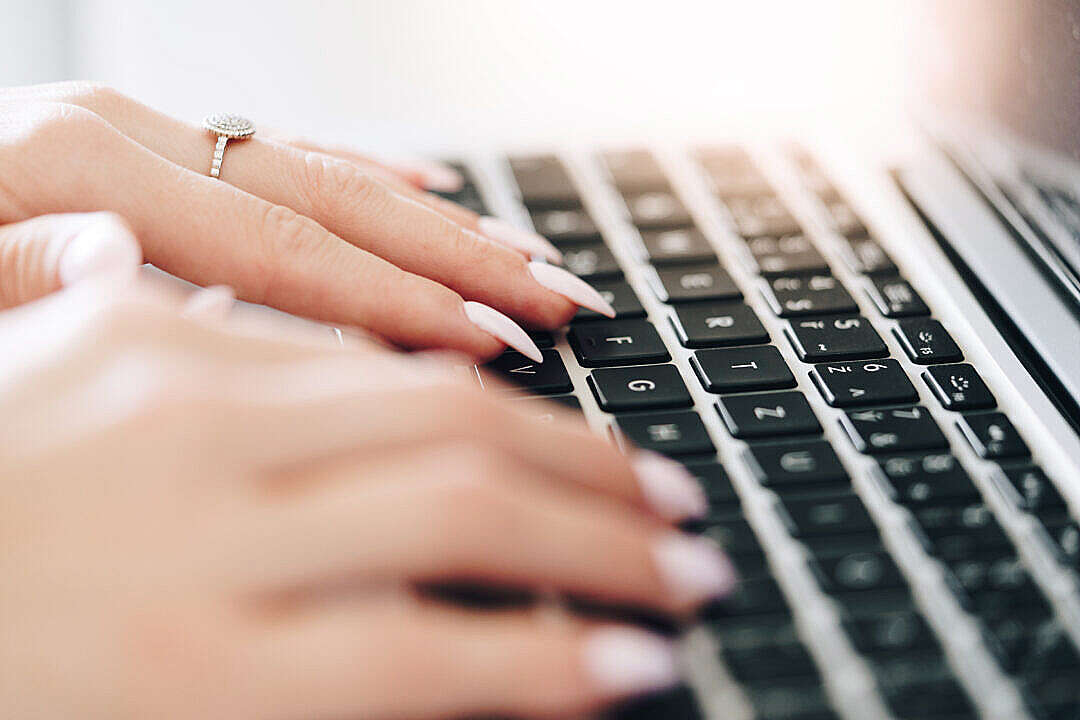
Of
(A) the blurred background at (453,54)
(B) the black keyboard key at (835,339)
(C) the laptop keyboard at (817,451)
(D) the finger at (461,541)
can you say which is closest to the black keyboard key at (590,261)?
(C) the laptop keyboard at (817,451)

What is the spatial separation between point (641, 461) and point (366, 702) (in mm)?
134

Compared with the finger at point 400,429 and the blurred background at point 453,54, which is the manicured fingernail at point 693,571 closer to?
the finger at point 400,429

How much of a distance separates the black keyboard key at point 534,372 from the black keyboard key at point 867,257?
18cm

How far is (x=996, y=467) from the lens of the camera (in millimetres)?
413

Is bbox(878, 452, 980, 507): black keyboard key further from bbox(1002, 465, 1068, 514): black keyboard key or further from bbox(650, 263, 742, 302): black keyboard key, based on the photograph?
bbox(650, 263, 742, 302): black keyboard key

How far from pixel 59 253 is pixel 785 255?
1.15ft

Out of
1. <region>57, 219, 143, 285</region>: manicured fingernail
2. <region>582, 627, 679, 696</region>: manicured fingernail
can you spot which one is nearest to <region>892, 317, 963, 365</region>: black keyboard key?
<region>582, 627, 679, 696</region>: manicured fingernail

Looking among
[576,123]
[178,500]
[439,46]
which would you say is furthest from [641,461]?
[439,46]

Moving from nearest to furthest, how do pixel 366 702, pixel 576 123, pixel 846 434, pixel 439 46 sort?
pixel 366 702, pixel 846 434, pixel 576 123, pixel 439 46

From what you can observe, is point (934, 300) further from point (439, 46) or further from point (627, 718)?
point (439, 46)

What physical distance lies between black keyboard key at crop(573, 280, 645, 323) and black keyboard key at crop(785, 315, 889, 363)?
0.08 metres

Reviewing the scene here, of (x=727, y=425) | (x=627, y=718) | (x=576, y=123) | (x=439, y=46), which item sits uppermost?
(x=439, y=46)

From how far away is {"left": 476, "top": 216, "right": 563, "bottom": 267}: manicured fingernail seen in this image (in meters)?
0.56

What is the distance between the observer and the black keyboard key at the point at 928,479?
394mm
